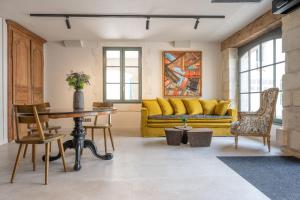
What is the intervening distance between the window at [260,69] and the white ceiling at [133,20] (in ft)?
2.03

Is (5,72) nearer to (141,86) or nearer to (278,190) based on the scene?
(141,86)

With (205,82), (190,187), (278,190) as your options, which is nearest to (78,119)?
(190,187)

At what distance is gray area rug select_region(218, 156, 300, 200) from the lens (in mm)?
2447

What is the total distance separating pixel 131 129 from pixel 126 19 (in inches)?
124

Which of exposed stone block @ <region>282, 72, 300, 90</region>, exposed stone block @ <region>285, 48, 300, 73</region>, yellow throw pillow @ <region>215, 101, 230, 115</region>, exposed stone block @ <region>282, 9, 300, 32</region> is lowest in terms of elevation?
yellow throw pillow @ <region>215, 101, 230, 115</region>

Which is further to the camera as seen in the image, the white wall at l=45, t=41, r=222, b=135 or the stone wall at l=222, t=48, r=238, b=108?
the white wall at l=45, t=41, r=222, b=135

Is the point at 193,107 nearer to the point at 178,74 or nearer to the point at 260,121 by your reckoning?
the point at 178,74

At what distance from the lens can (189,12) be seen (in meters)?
4.99

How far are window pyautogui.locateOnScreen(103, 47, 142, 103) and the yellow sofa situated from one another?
5.66 ft

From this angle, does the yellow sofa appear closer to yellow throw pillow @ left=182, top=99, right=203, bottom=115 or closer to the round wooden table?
yellow throw pillow @ left=182, top=99, right=203, bottom=115

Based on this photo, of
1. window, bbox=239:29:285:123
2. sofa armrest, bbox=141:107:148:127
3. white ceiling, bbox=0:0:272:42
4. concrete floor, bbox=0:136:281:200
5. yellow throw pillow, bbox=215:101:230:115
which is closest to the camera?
concrete floor, bbox=0:136:281:200

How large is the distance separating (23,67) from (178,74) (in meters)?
4.10

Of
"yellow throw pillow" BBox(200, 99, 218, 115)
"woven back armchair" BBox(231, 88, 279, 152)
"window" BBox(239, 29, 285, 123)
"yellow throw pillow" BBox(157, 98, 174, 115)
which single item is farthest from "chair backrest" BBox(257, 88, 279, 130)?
"yellow throw pillow" BBox(157, 98, 174, 115)

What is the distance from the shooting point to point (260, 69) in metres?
5.86
